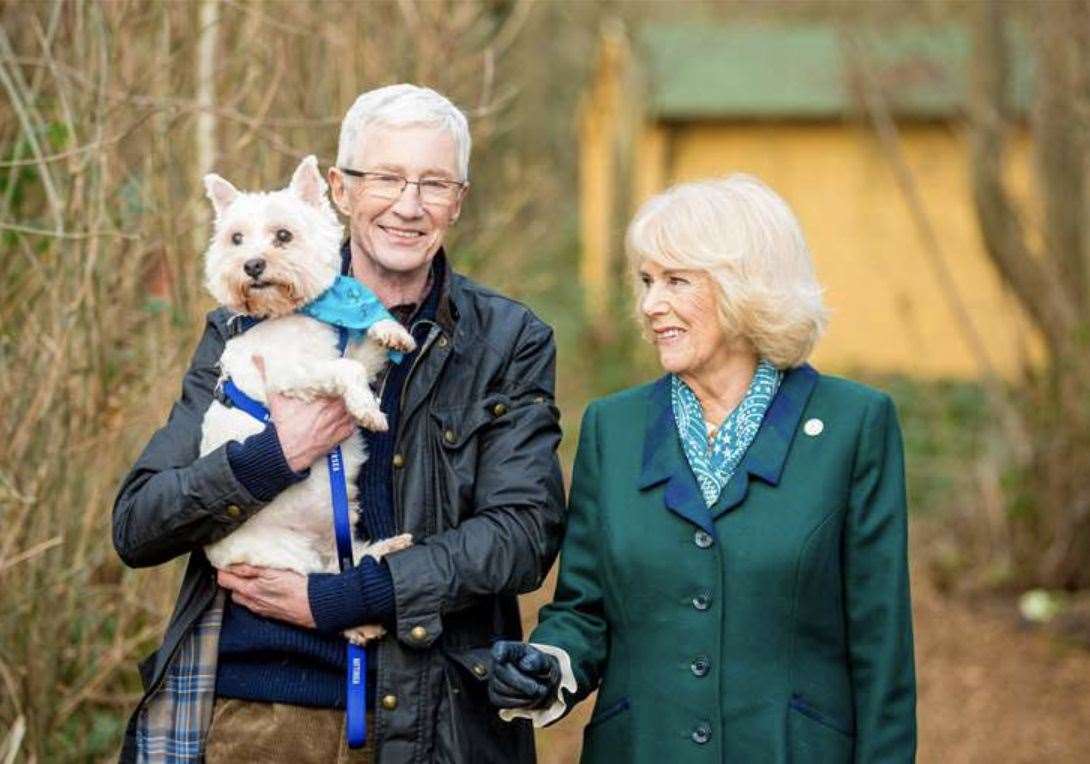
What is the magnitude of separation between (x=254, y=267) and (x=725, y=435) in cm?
122

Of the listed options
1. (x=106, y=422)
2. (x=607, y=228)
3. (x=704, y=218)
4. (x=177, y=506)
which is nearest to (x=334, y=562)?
(x=177, y=506)

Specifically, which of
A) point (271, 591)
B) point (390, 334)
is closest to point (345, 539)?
point (271, 591)

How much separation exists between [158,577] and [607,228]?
1724 centimetres

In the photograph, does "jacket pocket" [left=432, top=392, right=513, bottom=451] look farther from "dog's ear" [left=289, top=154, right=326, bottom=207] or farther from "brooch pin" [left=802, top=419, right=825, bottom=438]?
"brooch pin" [left=802, top=419, right=825, bottom=438]

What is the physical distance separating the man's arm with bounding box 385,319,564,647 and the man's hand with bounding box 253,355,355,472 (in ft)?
0.97

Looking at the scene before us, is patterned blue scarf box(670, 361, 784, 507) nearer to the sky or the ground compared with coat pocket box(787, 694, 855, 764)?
nearer to the sky

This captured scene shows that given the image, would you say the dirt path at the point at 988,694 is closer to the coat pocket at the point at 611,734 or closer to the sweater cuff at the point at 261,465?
the coat pocket at the point at 611,734

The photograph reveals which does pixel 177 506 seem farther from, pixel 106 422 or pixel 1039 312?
pixel 1039 312

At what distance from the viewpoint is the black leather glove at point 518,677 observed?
3.74m

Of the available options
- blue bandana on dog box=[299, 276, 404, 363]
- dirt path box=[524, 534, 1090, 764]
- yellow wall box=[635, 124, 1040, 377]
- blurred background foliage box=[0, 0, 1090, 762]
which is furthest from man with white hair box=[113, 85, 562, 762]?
yellow wall box=[635, 124, 1040, 377]

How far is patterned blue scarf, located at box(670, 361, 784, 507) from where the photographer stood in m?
4.09

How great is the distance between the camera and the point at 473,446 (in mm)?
3939

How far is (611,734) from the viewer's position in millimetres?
4117

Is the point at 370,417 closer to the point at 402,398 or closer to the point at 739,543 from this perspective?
the point at 402,398
